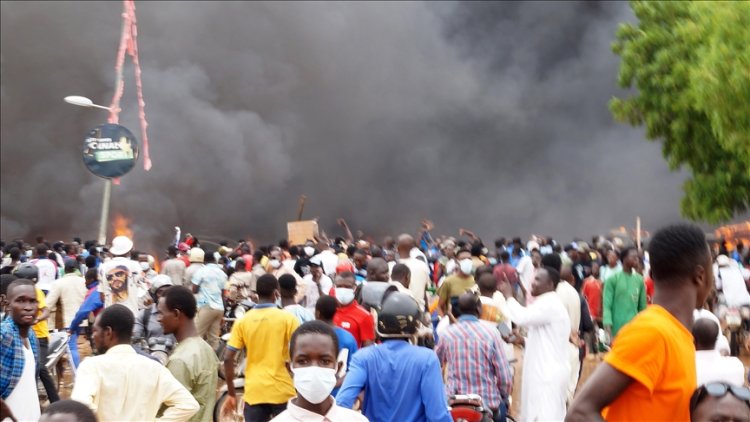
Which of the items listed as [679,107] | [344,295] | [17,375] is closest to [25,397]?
[17,375]

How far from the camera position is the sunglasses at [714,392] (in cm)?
260

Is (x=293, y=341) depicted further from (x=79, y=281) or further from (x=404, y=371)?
(x=79, y=281)

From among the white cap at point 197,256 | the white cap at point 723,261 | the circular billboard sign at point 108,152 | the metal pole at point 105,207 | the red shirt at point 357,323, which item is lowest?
the red shirt at point 357,323

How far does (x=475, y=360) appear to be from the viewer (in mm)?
5527

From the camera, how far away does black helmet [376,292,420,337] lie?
421 cm

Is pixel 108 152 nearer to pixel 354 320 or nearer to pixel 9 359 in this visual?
pixel 354 320

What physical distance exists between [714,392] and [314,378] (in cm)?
122

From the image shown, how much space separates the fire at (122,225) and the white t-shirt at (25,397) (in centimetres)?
1848

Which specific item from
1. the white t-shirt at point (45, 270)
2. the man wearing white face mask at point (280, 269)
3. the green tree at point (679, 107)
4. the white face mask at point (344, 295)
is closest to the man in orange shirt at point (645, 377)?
the white face mask at point (344, 295)

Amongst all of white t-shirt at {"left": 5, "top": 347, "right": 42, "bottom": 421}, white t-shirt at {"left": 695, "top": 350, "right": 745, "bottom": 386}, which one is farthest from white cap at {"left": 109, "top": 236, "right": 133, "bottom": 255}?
white t-shirt at {"left": 695, "top": 350, "right": 745, "bottom": 386}

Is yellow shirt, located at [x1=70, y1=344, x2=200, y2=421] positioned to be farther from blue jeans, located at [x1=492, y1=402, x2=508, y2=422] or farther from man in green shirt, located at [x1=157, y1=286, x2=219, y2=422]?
blue jeans, located at [x1=492, y1=402, x2=508, y2=422]

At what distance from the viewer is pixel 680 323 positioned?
2.61 metres

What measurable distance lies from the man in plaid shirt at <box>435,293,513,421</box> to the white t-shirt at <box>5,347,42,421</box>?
2.31 metres

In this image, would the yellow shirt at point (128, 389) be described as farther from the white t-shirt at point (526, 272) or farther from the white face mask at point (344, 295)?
the white t-shirt at point (526, 272)
